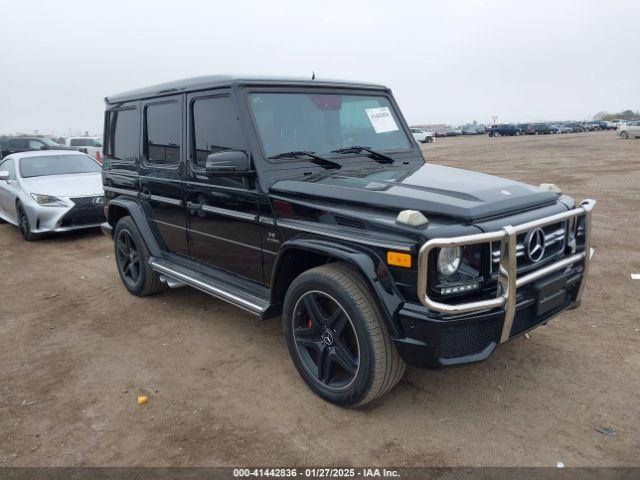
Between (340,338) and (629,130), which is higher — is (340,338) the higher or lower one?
the lower one

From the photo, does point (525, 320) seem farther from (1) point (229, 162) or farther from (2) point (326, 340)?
(1) point (229, 162)

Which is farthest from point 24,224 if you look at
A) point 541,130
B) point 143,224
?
point 541,130

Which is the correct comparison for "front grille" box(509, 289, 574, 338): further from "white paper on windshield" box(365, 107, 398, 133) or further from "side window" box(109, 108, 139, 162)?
"side window" box(109, 108, 139, 162)

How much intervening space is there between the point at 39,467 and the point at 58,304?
2.93 metres

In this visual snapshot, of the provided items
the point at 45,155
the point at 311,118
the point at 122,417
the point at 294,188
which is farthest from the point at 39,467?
the point at 45,155

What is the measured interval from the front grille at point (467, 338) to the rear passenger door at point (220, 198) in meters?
1.59

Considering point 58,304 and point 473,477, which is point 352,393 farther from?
point 58,304

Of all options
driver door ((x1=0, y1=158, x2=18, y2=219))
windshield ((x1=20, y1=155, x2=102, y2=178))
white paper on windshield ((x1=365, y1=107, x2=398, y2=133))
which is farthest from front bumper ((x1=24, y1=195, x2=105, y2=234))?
white paper on windshield ((x1=365, y1=107, x2=398, y2=133))

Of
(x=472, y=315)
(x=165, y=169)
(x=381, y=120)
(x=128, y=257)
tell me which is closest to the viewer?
(x=472, y=315)

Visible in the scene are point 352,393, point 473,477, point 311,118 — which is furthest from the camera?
point 311,118

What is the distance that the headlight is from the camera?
789cm

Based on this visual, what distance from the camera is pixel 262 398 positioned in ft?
11.0

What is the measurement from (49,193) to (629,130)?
137 ft

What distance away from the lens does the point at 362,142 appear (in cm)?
418
